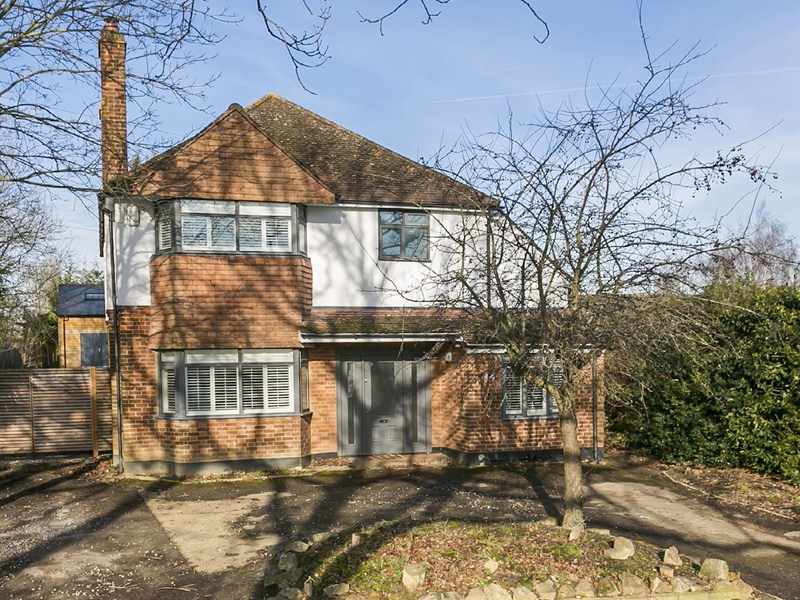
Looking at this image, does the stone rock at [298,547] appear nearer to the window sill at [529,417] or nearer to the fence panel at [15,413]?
the window sill at [529,417]

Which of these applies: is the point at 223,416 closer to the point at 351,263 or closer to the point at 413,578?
the point at 351,263

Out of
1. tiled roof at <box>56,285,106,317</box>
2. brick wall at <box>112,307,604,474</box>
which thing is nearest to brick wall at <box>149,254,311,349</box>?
brick wall at <box>112,307,604,474</box>

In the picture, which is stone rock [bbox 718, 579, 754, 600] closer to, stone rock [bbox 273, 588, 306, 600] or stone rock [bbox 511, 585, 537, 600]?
stone rock [bbox 511, 585, 537, 600]

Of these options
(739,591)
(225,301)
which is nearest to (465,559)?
(739,591)

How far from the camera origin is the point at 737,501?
10477 millimetres

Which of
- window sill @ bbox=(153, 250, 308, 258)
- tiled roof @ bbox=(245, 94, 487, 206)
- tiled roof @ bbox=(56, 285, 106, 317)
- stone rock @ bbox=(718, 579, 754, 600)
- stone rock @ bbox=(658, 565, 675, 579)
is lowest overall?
stone rock @ bbox=(718, 579, 754, 600)

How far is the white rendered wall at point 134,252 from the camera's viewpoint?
1325 centimetres

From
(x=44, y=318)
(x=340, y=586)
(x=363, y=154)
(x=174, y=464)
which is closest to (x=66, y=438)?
(x=174, y=464)

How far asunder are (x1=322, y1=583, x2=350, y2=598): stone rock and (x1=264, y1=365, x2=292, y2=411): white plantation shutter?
768cm

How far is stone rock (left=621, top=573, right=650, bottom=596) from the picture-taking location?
570 centimetres

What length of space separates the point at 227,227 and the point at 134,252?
1.89 meters

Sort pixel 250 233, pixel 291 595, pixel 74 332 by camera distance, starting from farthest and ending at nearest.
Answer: pixel 74 332, pixel 250 233, pixel 291 595

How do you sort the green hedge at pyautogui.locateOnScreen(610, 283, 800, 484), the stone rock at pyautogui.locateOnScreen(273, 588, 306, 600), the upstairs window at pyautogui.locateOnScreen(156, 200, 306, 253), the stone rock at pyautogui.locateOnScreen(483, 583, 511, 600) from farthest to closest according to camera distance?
1. the upstairs window at pyautogui.locateOnScreen(156, 200, 306, 253)
2. the green hedge at pyautogui.locateOnScreen(610, 283, 800, 484)
3. the stone rock at pyautogui.locateOnScreen(273, 588, 306, 600)
4. the stone rock at pyautogui.locateOnScreen(483, 583, 511, 600)

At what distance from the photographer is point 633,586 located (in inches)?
226
